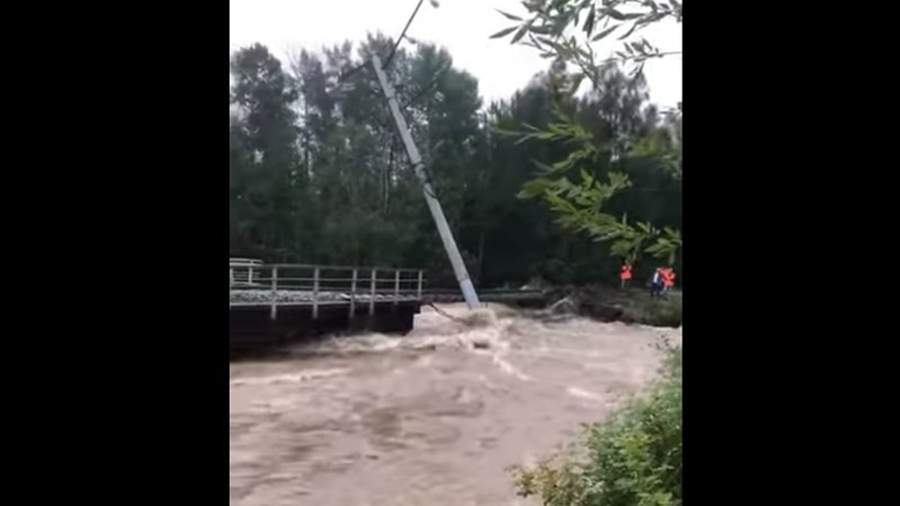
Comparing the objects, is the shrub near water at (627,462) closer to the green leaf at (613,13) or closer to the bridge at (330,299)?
the bridge at (330,299)

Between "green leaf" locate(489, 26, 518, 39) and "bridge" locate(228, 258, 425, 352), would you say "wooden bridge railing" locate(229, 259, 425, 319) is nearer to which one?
"bridge" locate(228, 258, 425, 352)

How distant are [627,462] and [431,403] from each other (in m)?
0.44

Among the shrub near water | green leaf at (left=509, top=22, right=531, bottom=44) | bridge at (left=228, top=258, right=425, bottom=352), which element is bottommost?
the shrub near water

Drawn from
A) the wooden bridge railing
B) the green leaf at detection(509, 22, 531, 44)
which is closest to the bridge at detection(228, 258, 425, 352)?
the wooden bridge railing

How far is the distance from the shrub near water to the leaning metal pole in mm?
309

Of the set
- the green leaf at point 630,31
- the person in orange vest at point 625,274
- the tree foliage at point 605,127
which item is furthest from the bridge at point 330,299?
the green leaf at point 630,31

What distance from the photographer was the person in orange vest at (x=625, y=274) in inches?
41.6

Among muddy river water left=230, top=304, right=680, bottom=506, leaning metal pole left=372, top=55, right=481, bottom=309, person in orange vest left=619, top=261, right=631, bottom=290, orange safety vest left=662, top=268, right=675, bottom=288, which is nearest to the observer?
orange safety vest left=662, top=268, right=675, bottom=288

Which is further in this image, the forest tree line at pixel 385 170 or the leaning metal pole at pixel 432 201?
the leaning metal pole at pixel 432 201

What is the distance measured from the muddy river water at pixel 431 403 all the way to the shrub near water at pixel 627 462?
1.8 inches

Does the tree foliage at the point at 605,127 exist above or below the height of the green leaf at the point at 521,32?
below

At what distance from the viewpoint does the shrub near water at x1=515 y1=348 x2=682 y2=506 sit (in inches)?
38.3
